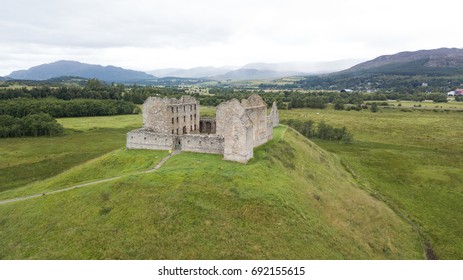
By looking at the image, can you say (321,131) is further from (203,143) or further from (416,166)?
(203,143)

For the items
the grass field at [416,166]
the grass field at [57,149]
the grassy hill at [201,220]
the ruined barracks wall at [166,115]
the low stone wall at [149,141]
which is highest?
the ruined barracks wall at [166,115]

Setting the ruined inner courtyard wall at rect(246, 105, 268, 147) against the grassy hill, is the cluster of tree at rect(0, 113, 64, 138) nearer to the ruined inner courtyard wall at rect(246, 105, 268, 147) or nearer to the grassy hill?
the grassy hill

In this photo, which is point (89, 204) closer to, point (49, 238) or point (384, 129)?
point (49, 238)

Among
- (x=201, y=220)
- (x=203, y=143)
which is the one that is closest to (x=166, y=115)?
(x=203, y=143)

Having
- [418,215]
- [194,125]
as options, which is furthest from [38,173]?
[418,215]

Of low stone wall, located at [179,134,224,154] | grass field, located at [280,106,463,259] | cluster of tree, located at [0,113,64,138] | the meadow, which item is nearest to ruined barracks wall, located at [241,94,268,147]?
the meadow

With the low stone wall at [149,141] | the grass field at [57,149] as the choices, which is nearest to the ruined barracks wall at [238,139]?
the low stone wall at [149,141]

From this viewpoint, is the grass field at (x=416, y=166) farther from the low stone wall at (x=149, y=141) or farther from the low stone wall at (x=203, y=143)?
the low stone wall at (x=149, y=141)
